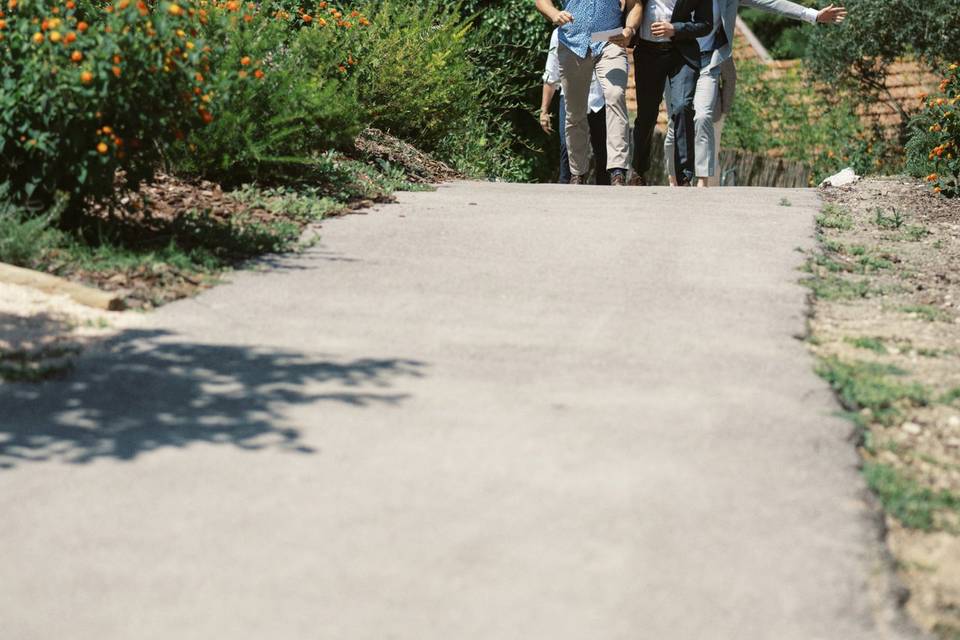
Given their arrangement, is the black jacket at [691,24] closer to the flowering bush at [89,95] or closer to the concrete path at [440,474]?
the concrete path at [440,474]

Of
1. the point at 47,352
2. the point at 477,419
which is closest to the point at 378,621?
the point at 477,419

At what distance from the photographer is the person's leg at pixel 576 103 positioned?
11258 mm

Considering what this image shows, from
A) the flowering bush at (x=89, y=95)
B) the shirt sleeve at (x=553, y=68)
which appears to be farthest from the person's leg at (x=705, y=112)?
the flowering bush at (x=89, y=95)

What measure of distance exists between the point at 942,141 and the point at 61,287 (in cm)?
690

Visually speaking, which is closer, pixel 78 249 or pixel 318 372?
pixel 318 372

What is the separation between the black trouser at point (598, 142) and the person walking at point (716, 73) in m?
1.14

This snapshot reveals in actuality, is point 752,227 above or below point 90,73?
below

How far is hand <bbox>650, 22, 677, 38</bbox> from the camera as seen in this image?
10609 millimetres

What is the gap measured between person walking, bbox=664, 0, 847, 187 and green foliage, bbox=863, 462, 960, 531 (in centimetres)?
683

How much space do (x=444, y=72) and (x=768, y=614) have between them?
920 cm

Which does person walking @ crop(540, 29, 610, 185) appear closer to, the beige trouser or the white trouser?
the beige trouser

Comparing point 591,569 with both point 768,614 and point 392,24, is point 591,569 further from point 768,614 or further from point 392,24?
point 392,24

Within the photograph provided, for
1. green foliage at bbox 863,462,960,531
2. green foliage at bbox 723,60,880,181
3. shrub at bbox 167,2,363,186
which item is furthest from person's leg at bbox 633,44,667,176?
green foliage at bbox 723,60,880,181

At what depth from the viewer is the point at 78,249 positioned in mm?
6617
